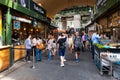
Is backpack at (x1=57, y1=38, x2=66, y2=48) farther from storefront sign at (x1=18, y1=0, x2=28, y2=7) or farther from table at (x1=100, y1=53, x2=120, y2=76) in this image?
storefront sign at (x1=18, y1=0, x2=28, y2=7)

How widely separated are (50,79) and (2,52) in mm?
2672

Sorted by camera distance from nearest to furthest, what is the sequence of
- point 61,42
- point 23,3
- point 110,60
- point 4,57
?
point 110,60 → point 4,57 → point 61,42 → point 23,3

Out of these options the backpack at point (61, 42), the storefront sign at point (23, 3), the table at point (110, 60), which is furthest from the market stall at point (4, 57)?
the storefront sign at point (23, 3)

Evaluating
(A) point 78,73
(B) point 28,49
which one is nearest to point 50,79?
(A) point 78,73

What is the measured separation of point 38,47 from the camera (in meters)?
14.4

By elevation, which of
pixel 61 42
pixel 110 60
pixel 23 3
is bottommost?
pixel 110 60

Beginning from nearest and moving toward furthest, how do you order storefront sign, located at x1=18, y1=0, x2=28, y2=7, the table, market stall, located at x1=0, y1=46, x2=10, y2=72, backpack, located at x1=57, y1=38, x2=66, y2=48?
1. the table
2. market stall, located at x1=0, y1=46, x2=10, y2=72
3. backpack, located at x1=57, y1=38, x2=66, y2=48
4. storefront sign, located at x1=18, y1=0, x2=28, y2=7

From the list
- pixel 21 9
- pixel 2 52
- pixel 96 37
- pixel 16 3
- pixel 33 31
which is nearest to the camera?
pixel 2 52

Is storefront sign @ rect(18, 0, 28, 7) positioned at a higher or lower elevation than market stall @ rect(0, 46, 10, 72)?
higher

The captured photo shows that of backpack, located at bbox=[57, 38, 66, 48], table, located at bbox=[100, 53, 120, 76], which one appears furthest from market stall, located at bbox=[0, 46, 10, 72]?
table, located at bbox=[100, 53, 120, 76]

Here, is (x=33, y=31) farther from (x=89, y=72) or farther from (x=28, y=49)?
(x=89, y=72)

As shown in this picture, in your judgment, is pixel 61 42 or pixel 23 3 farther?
pixel 23 3

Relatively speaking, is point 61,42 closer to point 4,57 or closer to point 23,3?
point 4,57

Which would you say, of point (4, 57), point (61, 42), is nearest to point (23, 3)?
point (61, 42)
